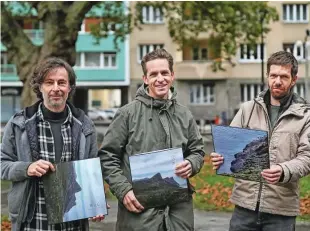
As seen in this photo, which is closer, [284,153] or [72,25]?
[284,153]

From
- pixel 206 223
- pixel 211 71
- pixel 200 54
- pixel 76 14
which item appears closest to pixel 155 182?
pixel 206 223

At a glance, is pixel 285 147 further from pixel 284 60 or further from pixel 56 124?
pixel 56 124

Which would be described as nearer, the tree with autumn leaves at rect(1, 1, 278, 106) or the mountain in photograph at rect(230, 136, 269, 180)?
the mountain in photograph at rect(230, 136, 269, 180)

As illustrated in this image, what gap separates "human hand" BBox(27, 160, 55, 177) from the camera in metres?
3.44

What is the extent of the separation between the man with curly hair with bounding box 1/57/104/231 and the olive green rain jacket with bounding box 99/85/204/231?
7.6 inches

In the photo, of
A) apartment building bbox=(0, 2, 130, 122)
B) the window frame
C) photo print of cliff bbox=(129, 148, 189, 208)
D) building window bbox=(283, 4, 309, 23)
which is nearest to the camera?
photo print of cliff bbox=(129, 148, 189, 208)

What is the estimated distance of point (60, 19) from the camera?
14.1m

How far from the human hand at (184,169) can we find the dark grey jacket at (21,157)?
0.64 meters

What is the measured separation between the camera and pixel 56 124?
12.0 ft

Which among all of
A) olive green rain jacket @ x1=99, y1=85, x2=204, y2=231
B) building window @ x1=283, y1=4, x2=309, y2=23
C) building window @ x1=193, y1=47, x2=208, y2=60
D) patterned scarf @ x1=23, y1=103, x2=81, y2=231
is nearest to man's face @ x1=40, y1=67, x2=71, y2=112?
patterned scarf @ x1=23, y1=103, x2=81, y2=231

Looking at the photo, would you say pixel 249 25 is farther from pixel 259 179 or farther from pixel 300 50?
pixel 300 50

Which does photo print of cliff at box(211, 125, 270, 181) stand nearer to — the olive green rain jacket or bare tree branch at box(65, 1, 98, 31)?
the olive green rain jacket

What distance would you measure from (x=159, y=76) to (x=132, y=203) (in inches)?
33.9

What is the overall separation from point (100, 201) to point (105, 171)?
214mm
